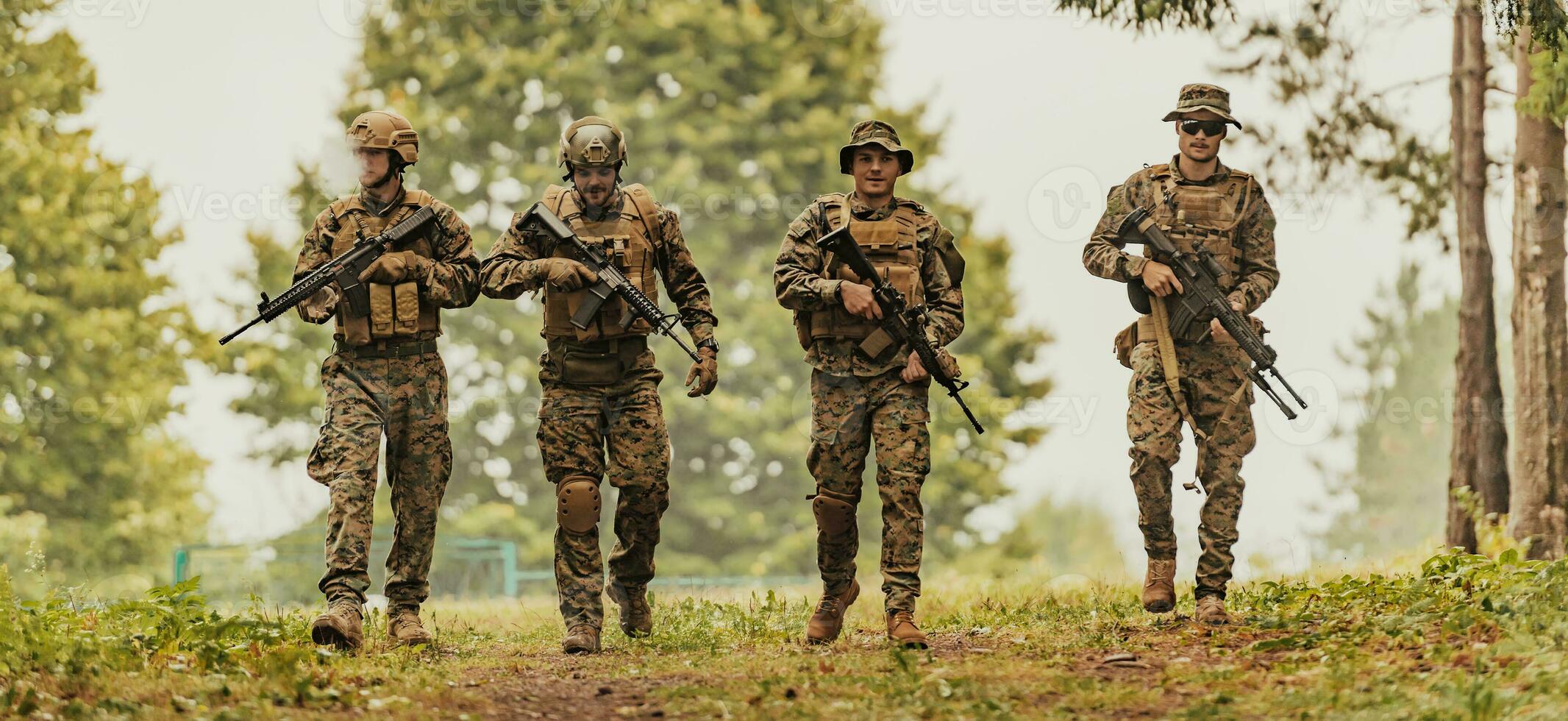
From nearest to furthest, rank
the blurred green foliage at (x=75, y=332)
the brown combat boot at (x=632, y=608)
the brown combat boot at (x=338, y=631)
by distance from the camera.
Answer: the brown combat boot at (x=338, y=631) → the brown combat boot at (x=632, y=608) → the blurred green foliage at (x=75, y=332)

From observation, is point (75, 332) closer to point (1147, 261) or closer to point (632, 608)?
point (632, 608)

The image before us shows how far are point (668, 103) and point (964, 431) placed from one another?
22.8 ft

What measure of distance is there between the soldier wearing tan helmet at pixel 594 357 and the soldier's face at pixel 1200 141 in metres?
2.52

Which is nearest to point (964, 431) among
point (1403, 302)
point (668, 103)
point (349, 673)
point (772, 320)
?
point (772, 320)

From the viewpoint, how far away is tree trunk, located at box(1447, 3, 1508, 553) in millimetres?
14117

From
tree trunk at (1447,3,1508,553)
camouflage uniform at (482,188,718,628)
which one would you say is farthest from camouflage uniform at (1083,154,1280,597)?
tree trunk at (1447,3,1508,553)

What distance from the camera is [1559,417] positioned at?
13430 millimetres

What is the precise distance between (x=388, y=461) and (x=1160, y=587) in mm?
3893

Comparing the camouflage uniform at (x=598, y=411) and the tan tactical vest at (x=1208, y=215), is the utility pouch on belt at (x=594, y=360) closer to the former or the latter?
the camouflage uniform at (x=598, y=411)

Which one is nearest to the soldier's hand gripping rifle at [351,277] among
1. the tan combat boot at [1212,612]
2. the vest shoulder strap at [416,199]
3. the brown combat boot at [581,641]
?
the vest shoulder strap at [416,199]

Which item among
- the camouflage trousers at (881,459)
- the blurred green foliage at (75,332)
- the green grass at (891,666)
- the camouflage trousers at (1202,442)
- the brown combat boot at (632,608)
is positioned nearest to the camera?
the green grass at (891,666)

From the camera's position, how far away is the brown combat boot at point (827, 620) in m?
8.02

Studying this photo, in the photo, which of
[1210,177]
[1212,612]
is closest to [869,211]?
[1210,177]

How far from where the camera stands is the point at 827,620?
8055mm
